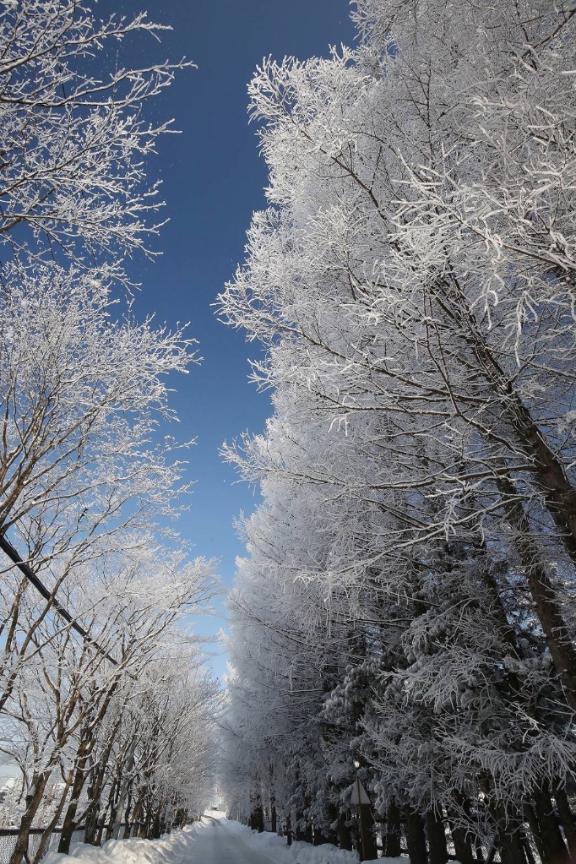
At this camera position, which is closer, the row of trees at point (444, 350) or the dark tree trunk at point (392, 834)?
the row of trees at point (444, 350)

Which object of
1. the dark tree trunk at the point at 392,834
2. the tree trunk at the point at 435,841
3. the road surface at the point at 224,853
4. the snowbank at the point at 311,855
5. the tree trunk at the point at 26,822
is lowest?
the road surface at the point at 224,853

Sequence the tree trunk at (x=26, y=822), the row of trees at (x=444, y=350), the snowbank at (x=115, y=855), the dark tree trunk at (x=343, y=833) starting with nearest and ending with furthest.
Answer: the row of trees at (x=444, y=350) → the tree trunk at (x=26, y=822) → the snowbank at (x=115, y=855) → the dark tree trunk at (x=343, y=833)

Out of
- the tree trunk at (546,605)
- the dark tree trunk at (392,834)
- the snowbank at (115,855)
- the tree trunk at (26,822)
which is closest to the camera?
the tree trunk at (546,605)

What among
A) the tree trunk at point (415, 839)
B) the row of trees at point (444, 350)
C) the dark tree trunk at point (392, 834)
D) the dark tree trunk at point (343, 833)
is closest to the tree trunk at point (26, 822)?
the row of trees at point (444, 350)

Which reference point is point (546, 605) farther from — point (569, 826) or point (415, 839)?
point (415, 839)

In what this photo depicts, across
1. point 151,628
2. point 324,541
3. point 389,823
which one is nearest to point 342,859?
point 389,823

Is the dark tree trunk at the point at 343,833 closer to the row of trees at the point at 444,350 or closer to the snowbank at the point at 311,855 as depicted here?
the snowbank at the point at 311,855

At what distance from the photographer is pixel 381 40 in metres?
5.64

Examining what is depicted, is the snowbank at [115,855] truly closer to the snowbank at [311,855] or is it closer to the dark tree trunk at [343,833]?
the snowbank at [311,855]

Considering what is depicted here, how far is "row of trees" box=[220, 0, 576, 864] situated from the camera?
2955mm

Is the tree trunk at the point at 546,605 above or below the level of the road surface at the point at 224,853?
above

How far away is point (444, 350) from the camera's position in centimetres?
392

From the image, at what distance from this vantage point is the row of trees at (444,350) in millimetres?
2955

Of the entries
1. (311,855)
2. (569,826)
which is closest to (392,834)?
(311,855)
